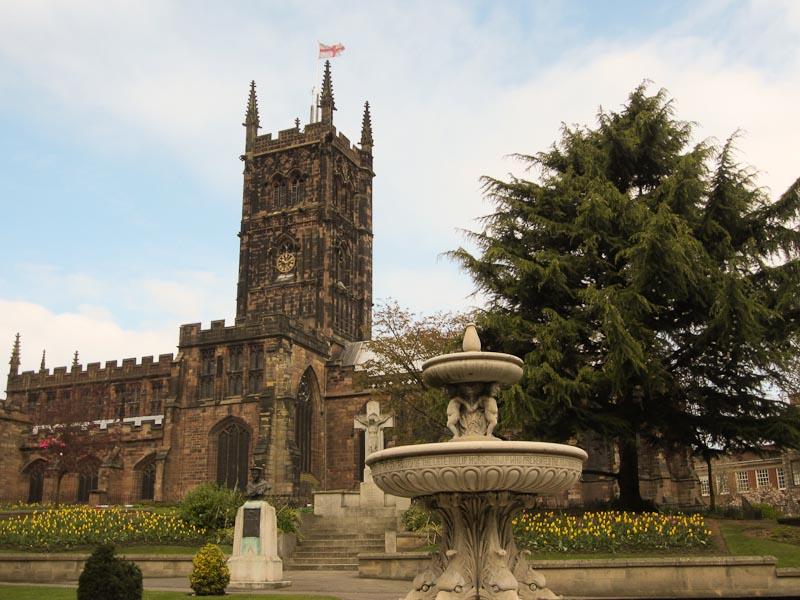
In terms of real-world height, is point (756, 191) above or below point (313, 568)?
above

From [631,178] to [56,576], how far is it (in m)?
19.2

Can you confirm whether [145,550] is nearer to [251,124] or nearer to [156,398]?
[156,398]

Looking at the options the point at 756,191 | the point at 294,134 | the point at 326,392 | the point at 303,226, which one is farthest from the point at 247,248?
the point at 756,191

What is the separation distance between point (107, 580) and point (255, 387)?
33443 millimetres

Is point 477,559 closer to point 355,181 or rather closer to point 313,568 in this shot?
point 313,568

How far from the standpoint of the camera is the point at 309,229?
188 ft

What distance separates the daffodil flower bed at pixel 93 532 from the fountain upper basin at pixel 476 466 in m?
14.1

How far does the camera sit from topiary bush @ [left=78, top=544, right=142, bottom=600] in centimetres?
977

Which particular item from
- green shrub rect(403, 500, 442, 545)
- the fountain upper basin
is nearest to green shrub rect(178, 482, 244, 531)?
green shrub rect(403, 500, 442, 545)

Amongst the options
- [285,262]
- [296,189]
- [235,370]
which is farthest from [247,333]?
[296,189]

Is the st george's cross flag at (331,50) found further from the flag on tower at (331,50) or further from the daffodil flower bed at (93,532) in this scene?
the daffodil flower bed at (93,532)

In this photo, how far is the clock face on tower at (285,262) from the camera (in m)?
57.2

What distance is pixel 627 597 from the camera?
46.0ft

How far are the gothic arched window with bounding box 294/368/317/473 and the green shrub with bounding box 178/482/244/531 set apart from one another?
19.2 m
